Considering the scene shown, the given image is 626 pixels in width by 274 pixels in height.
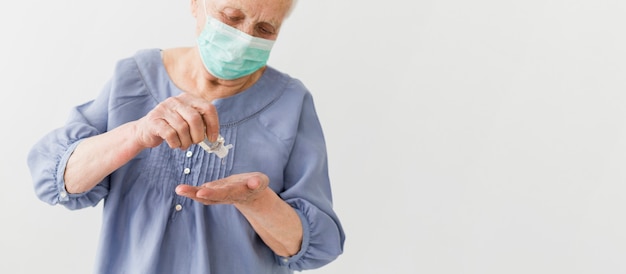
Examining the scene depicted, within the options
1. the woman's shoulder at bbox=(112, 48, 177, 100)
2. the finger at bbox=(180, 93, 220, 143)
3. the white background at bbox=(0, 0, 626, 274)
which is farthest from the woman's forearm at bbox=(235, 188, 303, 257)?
the white background at bbox=(0, 0, 626, 274)

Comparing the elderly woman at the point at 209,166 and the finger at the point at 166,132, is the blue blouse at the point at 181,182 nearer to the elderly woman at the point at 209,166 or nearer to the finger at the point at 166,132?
the elderly woman at the point at 209,166

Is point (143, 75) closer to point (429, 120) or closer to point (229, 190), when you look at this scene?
point (229, 190)

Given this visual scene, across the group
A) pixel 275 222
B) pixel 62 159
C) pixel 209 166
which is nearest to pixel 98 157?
pixel 62 159

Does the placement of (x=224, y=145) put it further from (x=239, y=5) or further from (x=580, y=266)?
(x=580, y=266)

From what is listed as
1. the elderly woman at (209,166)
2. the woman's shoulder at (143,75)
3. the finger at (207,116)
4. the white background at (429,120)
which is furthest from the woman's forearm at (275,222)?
the white background at (429,120)

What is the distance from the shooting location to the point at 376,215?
247cm

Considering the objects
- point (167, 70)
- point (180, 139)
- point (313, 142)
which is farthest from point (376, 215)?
point (180, 139)

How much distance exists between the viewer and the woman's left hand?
128 cm

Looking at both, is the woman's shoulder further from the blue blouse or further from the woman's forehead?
the woman's forehead

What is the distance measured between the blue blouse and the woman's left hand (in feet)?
0.56

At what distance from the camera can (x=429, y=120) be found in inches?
95.6

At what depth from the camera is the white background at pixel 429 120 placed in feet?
7.38

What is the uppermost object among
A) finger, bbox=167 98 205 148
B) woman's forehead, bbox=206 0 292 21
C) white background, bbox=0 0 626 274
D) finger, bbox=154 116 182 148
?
woman's forehead, bbox=206 0 292 21

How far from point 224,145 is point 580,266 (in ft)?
4.72
